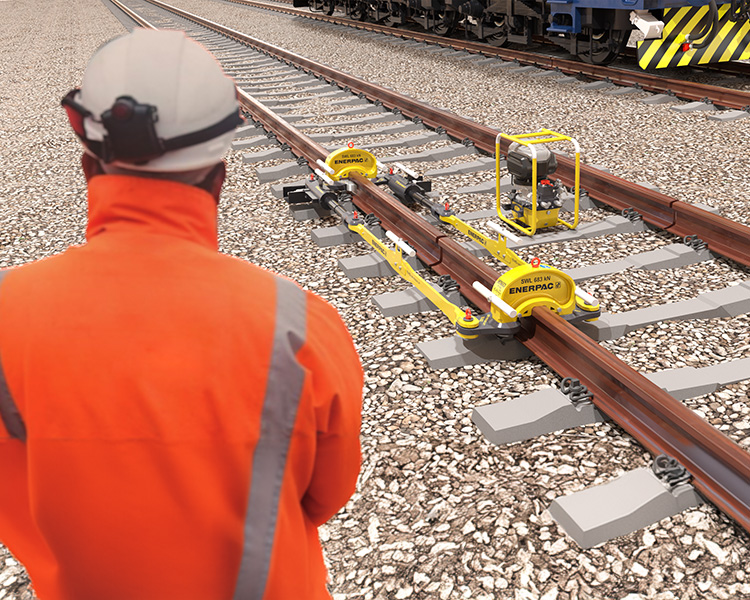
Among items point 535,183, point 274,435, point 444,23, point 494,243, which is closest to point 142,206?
point 274,435

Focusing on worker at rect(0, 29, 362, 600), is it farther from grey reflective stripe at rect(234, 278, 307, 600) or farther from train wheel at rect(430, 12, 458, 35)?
train wheel at rect(430, 12, 458, 35)

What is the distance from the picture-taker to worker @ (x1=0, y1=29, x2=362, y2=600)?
102 centimetres

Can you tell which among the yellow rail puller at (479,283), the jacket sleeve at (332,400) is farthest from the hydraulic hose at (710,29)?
the jacket sleeve at (332,400)

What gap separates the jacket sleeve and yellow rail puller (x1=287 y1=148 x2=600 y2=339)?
2309 mm

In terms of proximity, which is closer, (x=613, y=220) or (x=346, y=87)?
(x=613, y=220)

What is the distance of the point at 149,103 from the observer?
1.00 metres

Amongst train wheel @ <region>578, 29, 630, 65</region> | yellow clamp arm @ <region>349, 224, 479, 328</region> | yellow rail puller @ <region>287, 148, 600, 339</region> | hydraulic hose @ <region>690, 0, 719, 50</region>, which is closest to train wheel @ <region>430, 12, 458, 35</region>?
train wheel @ <region>578, 29, 630, 65</region>

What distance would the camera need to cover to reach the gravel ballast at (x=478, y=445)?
92.6 inches

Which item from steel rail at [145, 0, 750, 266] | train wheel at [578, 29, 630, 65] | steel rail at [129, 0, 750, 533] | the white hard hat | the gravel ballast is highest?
the white hard hat

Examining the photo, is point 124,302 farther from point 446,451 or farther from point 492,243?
point 492,243

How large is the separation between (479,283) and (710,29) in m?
7.46

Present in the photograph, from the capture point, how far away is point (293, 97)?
1050cm

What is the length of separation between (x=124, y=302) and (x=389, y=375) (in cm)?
256

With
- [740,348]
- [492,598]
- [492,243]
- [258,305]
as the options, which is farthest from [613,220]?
[258,305]
